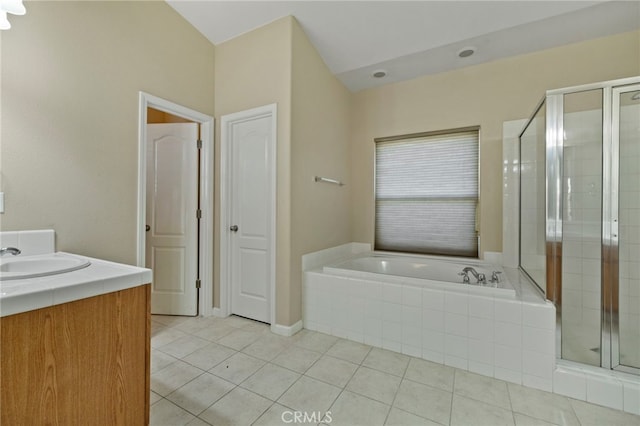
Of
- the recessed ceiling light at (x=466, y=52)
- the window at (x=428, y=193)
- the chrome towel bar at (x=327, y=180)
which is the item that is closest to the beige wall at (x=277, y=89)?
Answer: the chrome towel bar at (x=327, y=180)

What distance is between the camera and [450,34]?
7.68 feet

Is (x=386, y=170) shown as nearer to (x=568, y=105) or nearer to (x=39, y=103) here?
(x=568, y=105)

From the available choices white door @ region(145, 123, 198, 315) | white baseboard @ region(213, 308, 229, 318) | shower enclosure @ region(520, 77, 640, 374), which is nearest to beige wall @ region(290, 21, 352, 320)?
white baseboard @ region(213, 308, 229, 318)

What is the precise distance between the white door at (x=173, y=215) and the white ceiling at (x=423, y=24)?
1093mm

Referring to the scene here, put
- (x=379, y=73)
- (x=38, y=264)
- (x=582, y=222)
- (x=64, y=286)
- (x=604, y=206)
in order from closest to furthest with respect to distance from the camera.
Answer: (x=64, y=286) → (x=38, y=264) → (x=604, y=206) → (x=582, y=222) → (x=379, y=73)

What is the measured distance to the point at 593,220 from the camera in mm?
1796

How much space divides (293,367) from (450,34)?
2.98 meters

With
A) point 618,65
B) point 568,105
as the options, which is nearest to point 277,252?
point 568,105

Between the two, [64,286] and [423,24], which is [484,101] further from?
[64,286]

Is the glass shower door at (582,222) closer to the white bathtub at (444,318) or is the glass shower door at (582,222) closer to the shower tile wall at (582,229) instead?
the shower tile wall at (582,229)

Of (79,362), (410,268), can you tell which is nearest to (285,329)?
(410,268)

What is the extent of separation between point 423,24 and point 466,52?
618mm

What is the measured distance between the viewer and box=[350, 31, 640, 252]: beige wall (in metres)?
2.36

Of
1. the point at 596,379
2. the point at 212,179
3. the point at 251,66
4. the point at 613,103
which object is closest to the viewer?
the point at 596,379
